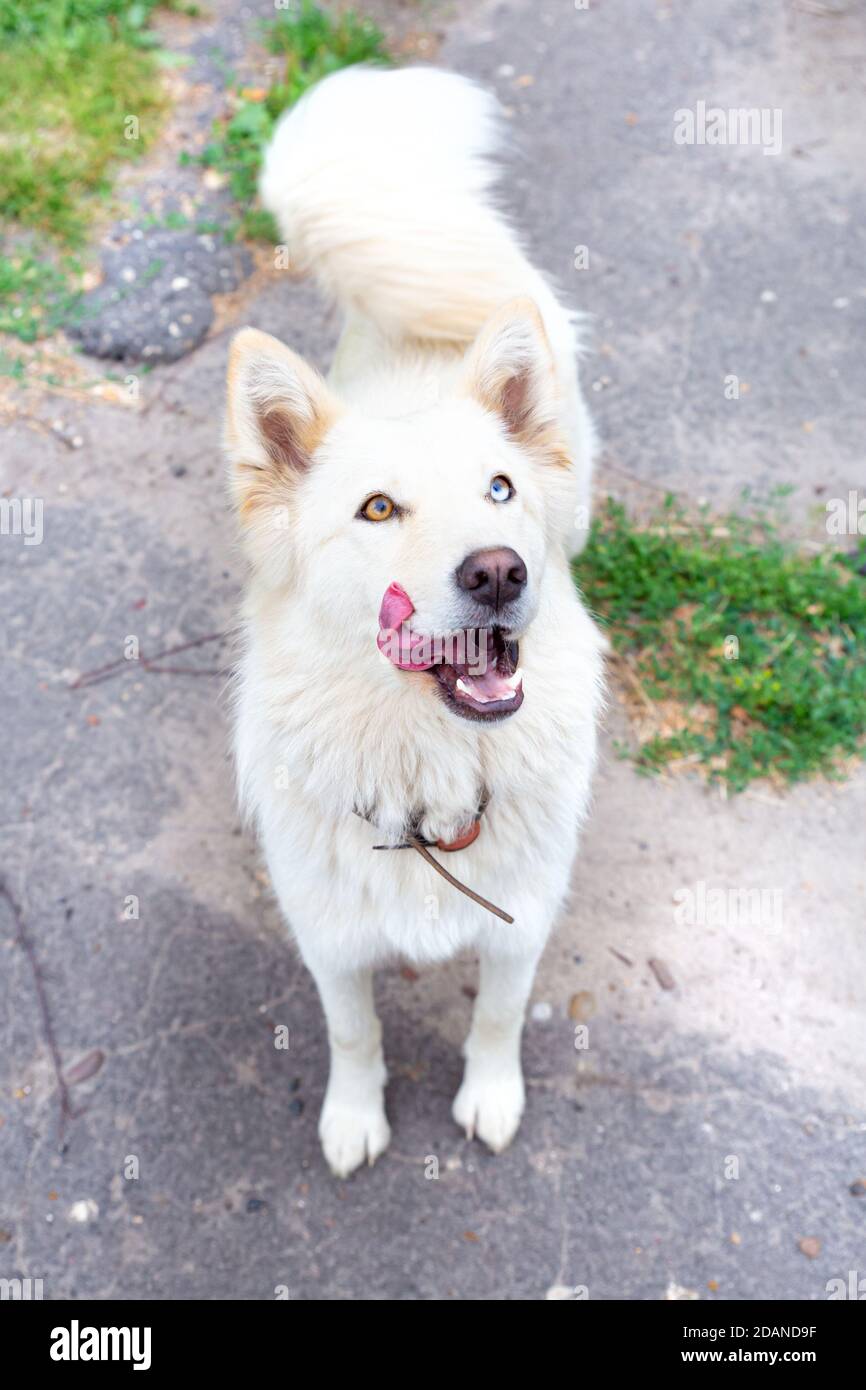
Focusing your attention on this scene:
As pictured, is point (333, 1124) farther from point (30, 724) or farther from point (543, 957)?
point (30, 724)

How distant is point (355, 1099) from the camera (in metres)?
2.86

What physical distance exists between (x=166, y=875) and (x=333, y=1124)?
3.21 ft

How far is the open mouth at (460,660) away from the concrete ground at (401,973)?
4.76 ft

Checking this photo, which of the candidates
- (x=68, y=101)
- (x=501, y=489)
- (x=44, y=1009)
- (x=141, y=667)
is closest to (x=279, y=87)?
(x=68, y=101)

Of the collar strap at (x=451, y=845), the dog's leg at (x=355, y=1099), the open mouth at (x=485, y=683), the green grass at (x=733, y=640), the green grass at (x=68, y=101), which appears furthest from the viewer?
the green grass at (x=68, y=101)

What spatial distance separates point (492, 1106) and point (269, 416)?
6.30 feet

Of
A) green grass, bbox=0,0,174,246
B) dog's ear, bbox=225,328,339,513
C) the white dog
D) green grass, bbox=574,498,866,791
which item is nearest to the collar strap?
the white dog

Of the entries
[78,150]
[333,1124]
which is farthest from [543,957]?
[78,150]

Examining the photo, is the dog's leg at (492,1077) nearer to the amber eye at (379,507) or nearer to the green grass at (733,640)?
the green grass at (733,640)

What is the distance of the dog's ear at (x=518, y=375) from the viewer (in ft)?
7.51

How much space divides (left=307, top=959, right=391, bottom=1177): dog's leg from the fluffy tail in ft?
6.09

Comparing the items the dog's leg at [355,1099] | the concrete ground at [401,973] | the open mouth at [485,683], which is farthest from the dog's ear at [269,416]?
the concrete ground at [401,973]

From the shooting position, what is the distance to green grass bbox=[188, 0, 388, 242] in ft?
16.0

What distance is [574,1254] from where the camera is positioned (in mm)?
2750
